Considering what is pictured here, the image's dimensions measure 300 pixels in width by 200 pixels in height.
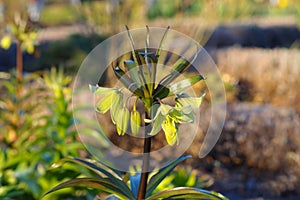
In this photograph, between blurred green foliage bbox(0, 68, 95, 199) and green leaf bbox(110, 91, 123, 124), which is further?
blurred green foliage bbox(0, 68, 95, 199)

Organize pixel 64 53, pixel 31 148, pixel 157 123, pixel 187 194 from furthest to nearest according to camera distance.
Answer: pixel 64 53, pixel 31 148, pixel 187 194, pixel 157 123

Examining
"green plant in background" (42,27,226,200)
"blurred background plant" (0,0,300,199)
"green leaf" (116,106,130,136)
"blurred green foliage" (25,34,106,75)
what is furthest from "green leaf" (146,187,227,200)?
"blurred green foliage" (25,34,106,75)

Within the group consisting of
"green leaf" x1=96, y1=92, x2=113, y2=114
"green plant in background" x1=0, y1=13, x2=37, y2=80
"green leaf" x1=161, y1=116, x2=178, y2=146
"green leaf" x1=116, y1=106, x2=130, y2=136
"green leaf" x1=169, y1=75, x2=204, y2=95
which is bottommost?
"green leaf" x1=161, y1=116, x2=178, y2=146

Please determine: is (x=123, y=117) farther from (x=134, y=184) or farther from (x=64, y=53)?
(x=64, y=53)

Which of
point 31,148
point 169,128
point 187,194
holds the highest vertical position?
point 31,148

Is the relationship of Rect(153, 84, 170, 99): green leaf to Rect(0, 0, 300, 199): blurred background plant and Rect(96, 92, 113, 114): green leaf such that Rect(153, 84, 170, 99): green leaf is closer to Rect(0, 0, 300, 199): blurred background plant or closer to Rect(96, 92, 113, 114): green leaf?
Rect(96, 92, 113, 114): green leaf

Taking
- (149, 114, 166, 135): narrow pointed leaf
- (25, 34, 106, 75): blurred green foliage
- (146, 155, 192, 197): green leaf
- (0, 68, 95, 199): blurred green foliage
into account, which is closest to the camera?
(149, 114, 166, 135): narrow pointed leaf

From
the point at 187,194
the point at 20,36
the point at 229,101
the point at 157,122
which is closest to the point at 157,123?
the point at 157,122

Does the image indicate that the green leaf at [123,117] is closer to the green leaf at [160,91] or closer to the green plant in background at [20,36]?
the green leaf at [160,91]

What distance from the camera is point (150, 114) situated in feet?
4.83

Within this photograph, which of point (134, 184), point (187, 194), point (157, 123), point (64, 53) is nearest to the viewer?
point (157, 123)

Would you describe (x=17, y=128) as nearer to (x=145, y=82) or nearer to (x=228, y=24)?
(x=145, y=82)

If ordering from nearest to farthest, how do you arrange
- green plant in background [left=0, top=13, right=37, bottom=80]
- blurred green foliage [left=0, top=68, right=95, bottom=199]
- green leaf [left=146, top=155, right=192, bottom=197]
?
1. green leaf [left=146, top=155, right=192, bottom=197]
2. blurred green foliage [left=0, top=68, right=95, bottom=199]
3. green plant in background [left=0, top=13, right=37, bottom=80]

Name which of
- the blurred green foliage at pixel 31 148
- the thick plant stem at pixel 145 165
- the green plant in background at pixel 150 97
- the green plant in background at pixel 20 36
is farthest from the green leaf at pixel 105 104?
the green plant in background at pixel 20 36
